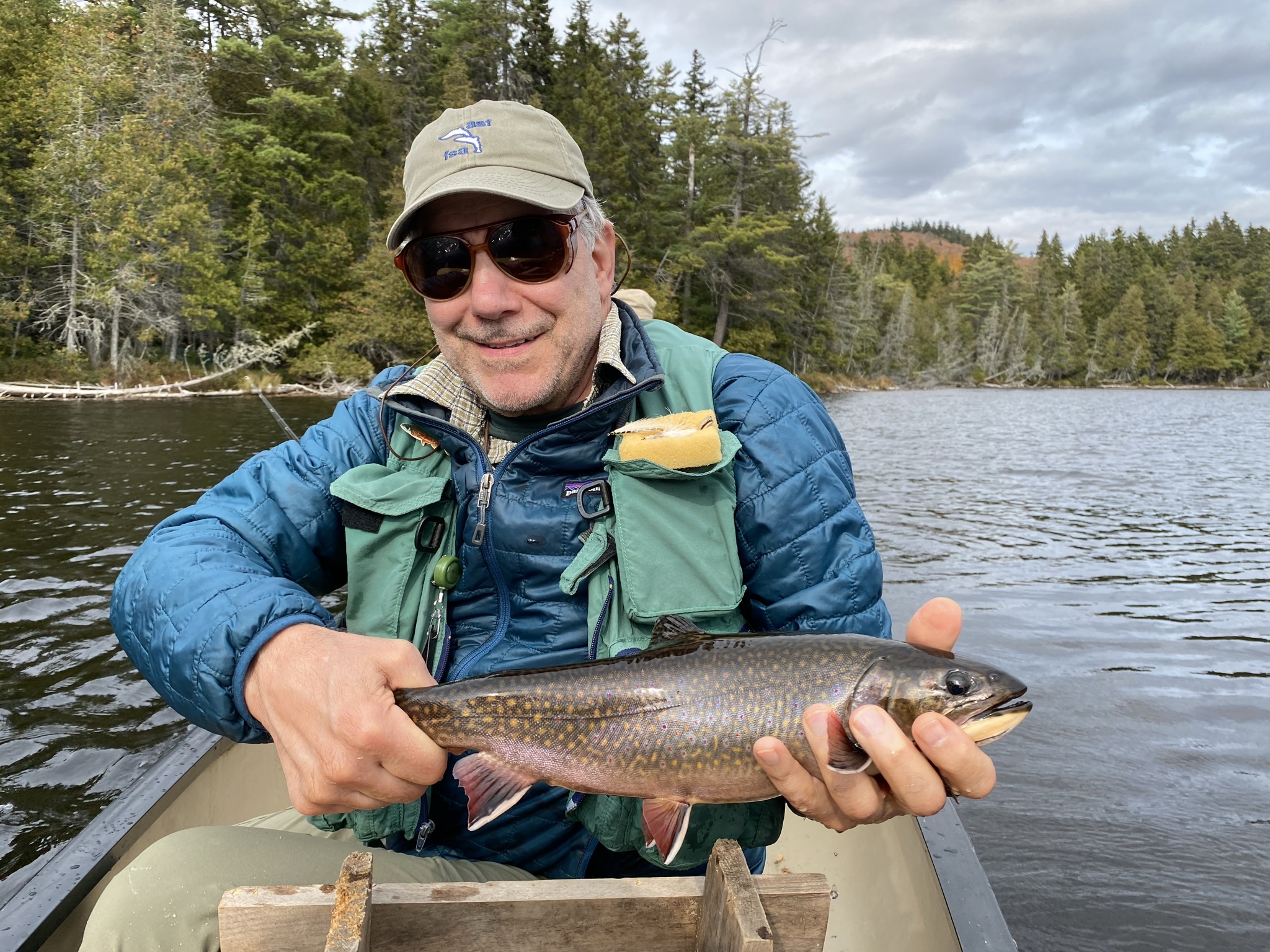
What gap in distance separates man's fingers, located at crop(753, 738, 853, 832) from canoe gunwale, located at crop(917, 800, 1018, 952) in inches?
28.5

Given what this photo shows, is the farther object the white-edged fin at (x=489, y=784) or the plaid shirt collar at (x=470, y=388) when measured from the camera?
the plaid shirt collar at (x=470, y=388)

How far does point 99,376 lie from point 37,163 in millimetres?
8422

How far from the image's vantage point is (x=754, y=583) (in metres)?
2.46

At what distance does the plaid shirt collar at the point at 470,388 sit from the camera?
2.60m

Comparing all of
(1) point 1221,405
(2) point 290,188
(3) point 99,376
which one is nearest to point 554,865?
(3) point 99,376

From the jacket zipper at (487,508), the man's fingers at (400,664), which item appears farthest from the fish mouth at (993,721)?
the man's fingers at (400,664)

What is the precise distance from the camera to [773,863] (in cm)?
420

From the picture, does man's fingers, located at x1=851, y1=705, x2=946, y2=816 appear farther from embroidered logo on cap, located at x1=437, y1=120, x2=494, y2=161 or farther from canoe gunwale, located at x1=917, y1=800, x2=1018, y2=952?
embroidered logo on cap, located at x1=437, y1=120, x2=494, y2=161

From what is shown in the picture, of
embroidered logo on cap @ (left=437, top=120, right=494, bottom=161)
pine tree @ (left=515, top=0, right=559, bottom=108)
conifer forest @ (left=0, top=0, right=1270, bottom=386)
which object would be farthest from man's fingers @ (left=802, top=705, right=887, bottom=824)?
pine tree @ (left=515, top=0, right=559, bottom=108)

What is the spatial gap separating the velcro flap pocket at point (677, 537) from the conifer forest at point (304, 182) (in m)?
35.9

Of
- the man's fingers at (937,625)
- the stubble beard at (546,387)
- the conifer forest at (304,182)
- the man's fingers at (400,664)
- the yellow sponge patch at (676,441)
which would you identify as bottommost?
the man's fingers at (400,664)

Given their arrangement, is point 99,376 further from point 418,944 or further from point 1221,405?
point 1221,405

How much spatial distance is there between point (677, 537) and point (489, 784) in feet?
2.71

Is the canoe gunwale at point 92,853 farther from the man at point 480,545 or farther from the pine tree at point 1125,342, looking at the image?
the pine tree at point 1125,342
